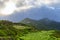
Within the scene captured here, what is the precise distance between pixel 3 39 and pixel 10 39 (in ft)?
12.7

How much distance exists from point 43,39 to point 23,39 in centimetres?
1121

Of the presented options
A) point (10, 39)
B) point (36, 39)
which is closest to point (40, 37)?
point (36, 39)

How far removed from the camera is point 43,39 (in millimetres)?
92875

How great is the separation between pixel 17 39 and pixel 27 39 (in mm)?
4847

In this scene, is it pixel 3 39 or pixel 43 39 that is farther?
pixel 43 39

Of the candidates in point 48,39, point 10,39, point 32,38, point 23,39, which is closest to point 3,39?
point 10,39

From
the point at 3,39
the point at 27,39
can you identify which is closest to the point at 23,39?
the point at 27,39

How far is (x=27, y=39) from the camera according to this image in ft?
296

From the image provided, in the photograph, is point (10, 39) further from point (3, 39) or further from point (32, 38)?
point (32, 38)

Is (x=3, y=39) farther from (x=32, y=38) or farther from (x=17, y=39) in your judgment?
(x=32, y=38)

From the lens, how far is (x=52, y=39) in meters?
93.4

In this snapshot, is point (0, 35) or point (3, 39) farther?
point (0, 35)

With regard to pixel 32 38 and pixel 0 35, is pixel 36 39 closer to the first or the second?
pixel 32 38

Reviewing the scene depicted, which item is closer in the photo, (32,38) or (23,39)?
(23,39)
